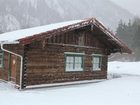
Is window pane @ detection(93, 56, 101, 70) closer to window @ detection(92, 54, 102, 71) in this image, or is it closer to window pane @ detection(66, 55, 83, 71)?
window @ detection(92, 54, 102, 71)

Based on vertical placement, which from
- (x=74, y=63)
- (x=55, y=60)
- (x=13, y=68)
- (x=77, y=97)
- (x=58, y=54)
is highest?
(x=58, y=54)

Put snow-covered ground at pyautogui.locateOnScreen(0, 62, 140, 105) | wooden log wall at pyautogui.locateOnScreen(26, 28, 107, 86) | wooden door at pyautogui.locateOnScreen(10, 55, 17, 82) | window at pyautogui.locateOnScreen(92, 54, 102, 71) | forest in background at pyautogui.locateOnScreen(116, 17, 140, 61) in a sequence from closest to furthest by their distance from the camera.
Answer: snow-covered ground at pyautogui.locateOnScreen(0, 62, 140, 105)
wooden log wall at pyautogui.locateOnScreen(26, 28, 107, 86)
wooden door at pyautogui.locateOnScreen(10, 55, 17, 82)
window at pyautogui.locateOnScreen(92, 54, 102, 71)
forest in background at pyautogui.locateOnScreen(116, 17, 140, 61)

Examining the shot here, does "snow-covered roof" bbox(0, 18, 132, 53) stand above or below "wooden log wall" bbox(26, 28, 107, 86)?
above

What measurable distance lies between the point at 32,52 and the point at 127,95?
583 cm

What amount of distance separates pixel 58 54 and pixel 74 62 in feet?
5.52

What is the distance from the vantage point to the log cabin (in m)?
17.1

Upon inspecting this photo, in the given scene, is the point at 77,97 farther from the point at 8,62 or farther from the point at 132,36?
the point at 132,36

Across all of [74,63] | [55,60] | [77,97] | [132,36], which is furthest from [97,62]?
[132,36]

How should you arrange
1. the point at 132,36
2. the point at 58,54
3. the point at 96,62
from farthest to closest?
the point at 132,36 < the point at 96,62 < the point at 58,54

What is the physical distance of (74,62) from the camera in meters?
20.0

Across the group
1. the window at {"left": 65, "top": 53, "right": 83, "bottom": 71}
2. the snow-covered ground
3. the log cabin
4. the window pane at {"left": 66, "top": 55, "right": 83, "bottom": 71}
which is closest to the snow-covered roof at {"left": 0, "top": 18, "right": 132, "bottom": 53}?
the log cabin

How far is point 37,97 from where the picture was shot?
46.6 feet

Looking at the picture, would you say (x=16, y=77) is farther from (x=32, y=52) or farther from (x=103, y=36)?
(x=103, y=36)

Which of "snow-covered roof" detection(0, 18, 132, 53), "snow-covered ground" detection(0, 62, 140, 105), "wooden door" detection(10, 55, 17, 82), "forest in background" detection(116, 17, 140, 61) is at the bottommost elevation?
"snow-covered ground" detection(0, 62, 140, 105)
